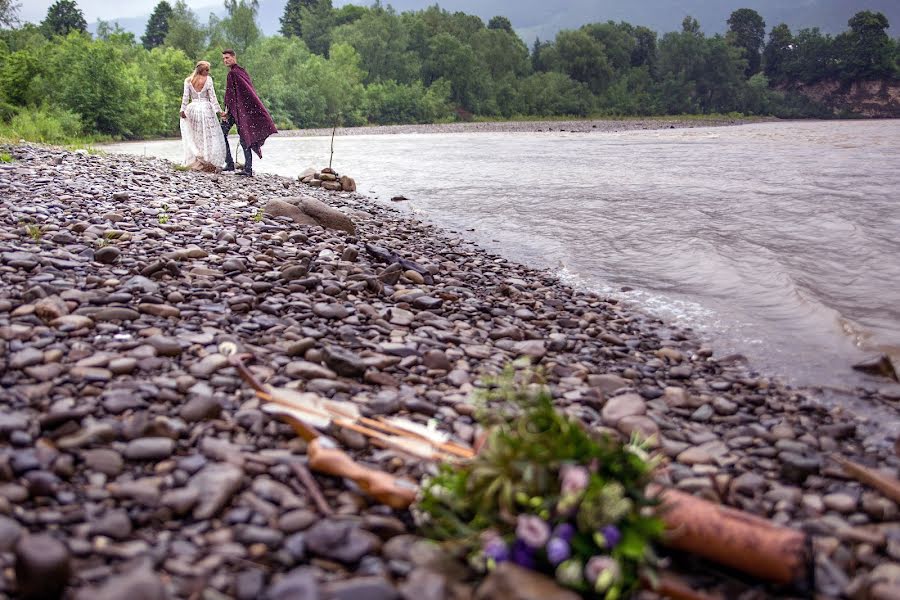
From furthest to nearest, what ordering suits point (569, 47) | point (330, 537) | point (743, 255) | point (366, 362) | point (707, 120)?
point (569, 47), point (707, 120), point (743, 255), point (366, 362), point (330, 537)

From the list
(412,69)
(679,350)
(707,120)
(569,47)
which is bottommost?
(679,350)

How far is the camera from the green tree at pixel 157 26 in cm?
8438

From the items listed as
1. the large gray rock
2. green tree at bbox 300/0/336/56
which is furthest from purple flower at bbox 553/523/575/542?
green tree at bbox 300/0/336/56

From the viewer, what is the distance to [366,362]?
423cm

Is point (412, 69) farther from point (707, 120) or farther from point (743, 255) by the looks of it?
point (743, 255)

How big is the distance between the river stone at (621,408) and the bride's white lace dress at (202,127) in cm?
1160

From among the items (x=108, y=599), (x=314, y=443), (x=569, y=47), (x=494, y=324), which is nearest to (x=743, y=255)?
(x=494, y=324)

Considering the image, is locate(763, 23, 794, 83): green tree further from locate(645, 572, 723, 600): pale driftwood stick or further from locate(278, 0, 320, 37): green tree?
locate(645, 572, 723, 600): pale driftwood stick

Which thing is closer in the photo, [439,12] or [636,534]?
[636,534]

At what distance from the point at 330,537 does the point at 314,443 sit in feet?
1.98

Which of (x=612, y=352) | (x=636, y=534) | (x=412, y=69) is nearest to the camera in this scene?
(x=636, y=534)

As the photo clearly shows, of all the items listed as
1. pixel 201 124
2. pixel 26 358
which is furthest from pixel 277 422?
pixel 201 124

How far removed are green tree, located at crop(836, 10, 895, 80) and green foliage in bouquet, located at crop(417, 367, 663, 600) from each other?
12269 cm

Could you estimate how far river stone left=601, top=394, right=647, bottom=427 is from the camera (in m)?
3.92
